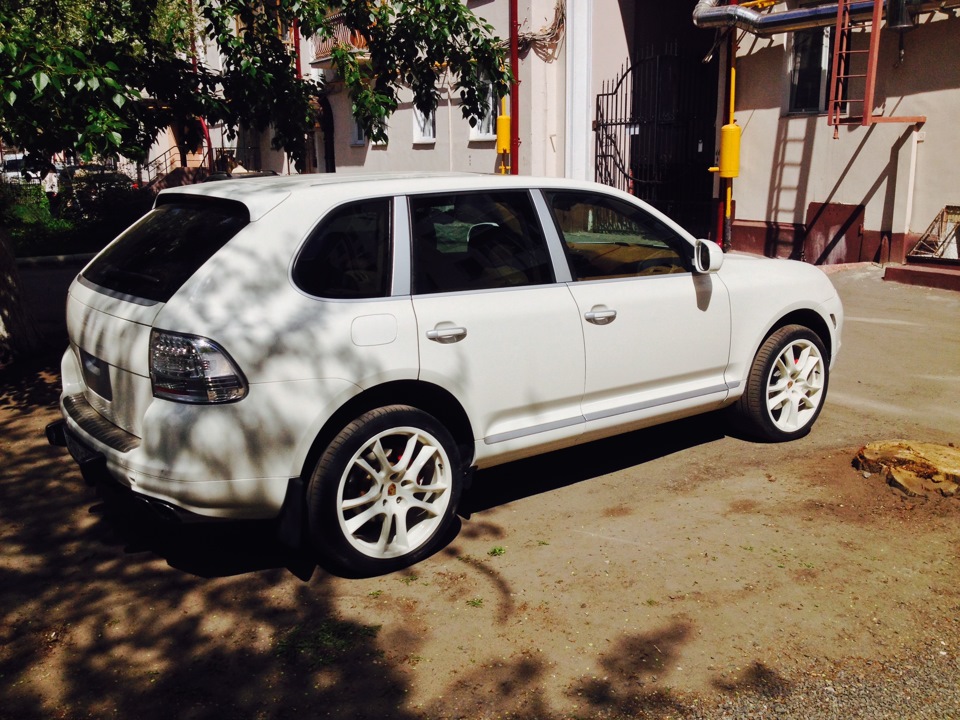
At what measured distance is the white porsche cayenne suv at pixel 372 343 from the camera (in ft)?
12.1

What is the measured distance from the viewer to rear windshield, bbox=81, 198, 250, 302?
3.92 m

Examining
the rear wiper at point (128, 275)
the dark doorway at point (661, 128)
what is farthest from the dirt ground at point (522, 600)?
the dark doorway at point (661, 128)

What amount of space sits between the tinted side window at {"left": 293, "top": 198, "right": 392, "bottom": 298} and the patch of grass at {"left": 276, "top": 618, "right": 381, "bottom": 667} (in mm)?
1353

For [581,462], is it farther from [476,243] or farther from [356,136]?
[356,136]

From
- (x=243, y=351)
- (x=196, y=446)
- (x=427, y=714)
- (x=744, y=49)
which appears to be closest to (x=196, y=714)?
(x=427, y=714)

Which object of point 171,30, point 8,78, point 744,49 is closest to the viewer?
point 8,78

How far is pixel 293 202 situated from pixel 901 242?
9.96m

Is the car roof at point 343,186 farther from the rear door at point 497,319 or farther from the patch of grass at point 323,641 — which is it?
the patch of grass at point 323,641

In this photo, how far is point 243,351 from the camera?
3.63 metres

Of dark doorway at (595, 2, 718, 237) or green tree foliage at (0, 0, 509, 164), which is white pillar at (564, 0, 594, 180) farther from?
green tree foliage at (0, 0, 509, 164)

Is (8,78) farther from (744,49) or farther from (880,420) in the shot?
(744,49)

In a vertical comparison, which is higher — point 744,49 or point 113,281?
point 744,49

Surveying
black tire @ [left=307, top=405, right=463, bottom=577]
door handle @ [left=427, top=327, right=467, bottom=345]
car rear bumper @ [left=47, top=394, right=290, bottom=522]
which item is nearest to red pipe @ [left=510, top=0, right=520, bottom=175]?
door handle @ [left=427, top=327, right=467, bottom=345]

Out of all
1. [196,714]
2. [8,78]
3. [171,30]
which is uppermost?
[171,30]
